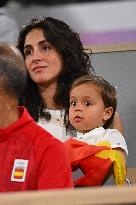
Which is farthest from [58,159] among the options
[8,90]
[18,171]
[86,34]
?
[86,34]

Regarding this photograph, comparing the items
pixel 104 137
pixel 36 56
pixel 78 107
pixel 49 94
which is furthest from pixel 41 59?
pixel 104 137

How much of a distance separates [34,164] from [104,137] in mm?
486

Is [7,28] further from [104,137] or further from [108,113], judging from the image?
[104,137]

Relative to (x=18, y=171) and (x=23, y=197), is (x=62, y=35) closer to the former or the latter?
(x=18, y=171)

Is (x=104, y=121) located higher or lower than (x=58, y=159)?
higher

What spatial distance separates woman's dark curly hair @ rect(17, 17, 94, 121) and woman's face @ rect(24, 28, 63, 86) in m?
0.02

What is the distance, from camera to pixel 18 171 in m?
1.08

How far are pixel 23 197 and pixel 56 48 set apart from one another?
1.39m

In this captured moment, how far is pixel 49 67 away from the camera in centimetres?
183

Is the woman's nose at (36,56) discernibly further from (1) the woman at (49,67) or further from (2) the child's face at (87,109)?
(2) the child's face at (87,109)

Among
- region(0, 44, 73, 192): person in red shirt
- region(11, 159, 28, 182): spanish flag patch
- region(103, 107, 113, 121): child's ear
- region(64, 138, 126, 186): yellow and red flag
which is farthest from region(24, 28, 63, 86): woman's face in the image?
region(11, 159, 28, 182): spanish flag patch

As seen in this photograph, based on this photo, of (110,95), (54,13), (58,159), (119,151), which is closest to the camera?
(58,159)

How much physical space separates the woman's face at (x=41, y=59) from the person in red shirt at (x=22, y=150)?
64cm

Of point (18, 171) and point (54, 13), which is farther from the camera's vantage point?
point (54, 13)
